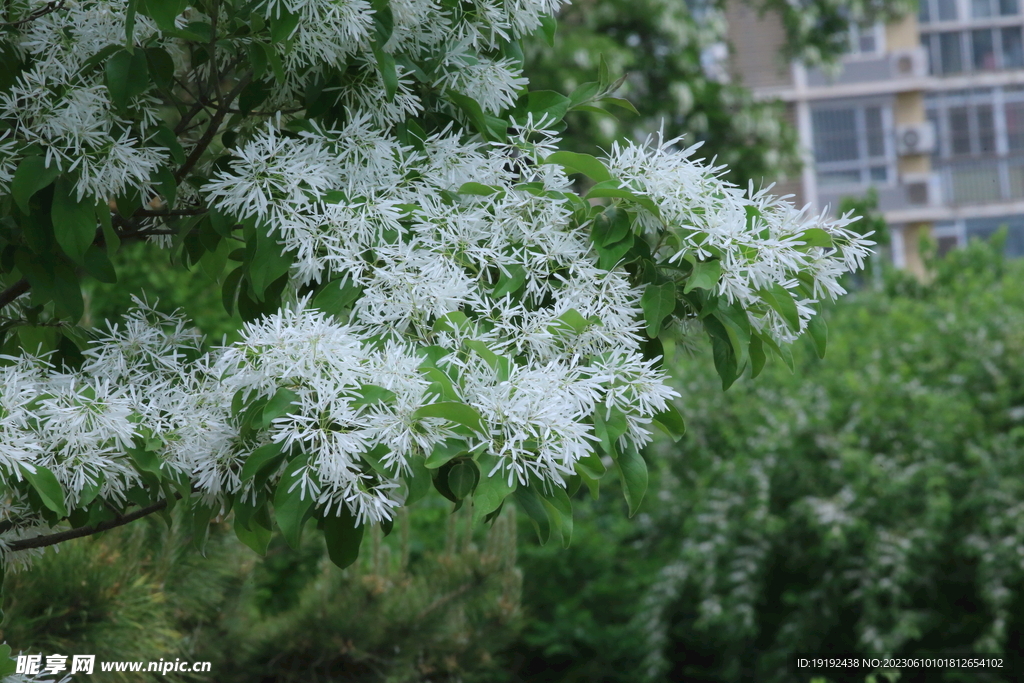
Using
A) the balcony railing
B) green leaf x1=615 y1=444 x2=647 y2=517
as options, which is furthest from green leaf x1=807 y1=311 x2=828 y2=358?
the balcony railing

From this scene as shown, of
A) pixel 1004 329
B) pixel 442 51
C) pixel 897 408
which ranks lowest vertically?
pixel 442 51

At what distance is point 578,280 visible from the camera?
137cm

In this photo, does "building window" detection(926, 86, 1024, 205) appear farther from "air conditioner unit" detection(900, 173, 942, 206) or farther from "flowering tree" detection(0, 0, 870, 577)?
"flowering tree" detection(0, 0, 870, 577)

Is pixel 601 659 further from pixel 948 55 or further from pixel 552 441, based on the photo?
pixel 948 55

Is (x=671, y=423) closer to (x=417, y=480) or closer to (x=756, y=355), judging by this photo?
(x=756, y=355)

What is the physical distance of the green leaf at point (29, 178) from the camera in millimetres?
1317

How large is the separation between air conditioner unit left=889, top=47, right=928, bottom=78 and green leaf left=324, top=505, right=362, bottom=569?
13457 millimetres

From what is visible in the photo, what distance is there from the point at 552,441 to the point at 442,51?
718 mm

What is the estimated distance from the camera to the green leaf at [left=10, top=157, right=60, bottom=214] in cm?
132

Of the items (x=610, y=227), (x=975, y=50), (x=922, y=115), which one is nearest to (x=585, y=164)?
(x=610, y=227)

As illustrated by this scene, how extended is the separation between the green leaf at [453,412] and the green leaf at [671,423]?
0.37m

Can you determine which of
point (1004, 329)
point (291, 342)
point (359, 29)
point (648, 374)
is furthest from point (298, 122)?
point (1004, 329)

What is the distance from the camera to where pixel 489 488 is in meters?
1.12

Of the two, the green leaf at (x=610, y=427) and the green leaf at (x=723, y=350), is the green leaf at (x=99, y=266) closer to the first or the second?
the green leaf at (x=610, y=427)
